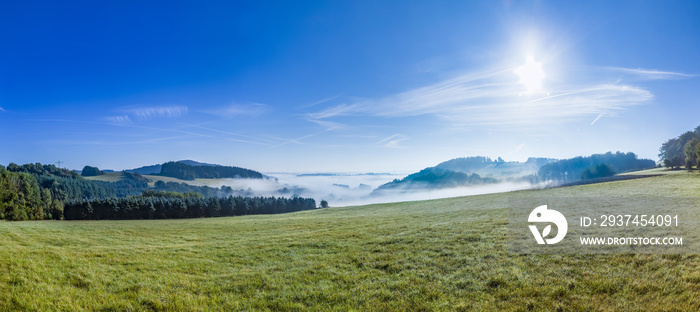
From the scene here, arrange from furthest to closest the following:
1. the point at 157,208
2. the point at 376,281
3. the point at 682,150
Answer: the point at 157,208
the point at 682,150
the point at 376,281

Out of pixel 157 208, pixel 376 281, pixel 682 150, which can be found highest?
pixel 682 150

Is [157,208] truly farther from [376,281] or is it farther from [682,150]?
[682,150]

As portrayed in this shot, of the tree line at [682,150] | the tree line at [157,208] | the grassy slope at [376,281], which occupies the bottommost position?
the tree line at [157,208]

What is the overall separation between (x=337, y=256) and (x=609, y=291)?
11864 millimetres

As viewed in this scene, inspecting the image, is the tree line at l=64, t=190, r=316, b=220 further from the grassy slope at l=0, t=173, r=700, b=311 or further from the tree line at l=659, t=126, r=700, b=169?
the tree line at l=659, t=126, r=700, b=169

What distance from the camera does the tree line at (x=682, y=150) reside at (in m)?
68.1

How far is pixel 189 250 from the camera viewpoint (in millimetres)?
22578

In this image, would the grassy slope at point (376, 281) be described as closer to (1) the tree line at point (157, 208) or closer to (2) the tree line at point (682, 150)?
(2) the tree line at point (682, 150)

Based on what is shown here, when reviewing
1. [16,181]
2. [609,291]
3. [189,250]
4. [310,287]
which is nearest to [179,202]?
[16,181]

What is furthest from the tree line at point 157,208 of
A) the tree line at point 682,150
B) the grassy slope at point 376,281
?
the tree line at point 682,150

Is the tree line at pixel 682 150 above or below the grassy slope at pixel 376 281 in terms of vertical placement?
above

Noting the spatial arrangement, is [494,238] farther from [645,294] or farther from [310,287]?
[310,287]

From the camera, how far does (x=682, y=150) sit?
93500 mm

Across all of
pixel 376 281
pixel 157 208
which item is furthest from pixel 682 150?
pixel 157 208
